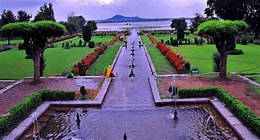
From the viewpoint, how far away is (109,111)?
480 inches

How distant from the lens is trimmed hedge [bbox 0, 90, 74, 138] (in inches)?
383

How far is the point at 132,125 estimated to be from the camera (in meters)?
10.5

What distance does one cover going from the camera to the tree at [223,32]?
15.6m

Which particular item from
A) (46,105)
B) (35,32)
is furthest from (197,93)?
(35,32)

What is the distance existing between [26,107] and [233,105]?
7.66 m

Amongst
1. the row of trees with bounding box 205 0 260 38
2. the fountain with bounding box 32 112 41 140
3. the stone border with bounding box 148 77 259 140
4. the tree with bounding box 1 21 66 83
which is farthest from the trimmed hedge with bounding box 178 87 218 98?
the row of trees with bounding box 205 0 260 38

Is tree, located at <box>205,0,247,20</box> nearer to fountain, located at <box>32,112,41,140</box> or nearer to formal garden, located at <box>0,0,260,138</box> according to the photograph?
formal garden, located at <box>0,0,260,138</box>

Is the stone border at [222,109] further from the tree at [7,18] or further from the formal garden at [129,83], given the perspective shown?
the tree at [7,18]

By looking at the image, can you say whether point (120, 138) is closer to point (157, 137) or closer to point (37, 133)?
point (157, 137)

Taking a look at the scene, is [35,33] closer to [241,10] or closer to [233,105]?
[233,105]

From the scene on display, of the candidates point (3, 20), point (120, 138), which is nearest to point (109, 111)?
point (120, 138)

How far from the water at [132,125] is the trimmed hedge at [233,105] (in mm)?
929

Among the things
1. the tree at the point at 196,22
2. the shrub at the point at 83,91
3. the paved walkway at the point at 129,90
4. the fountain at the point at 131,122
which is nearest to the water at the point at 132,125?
the fountain at the point at 131,122

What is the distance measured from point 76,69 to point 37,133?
30.9 feet
